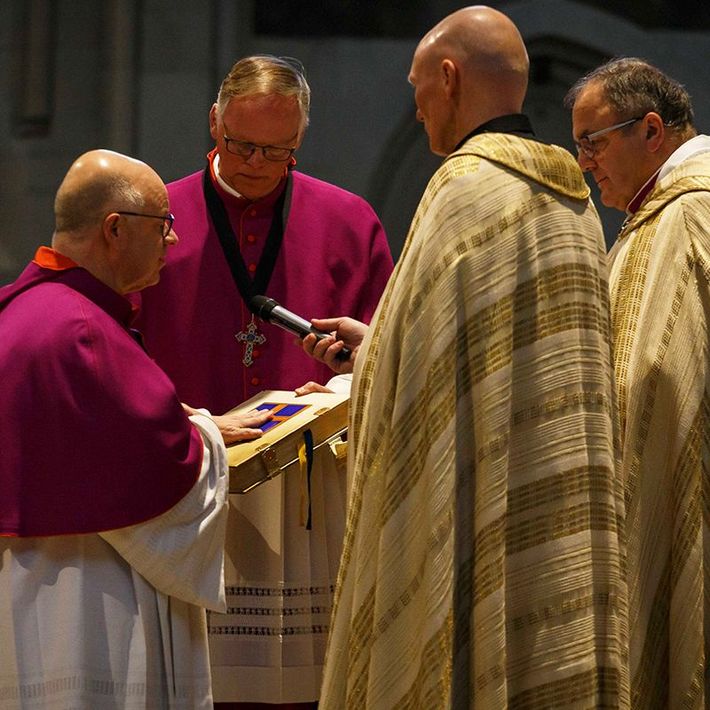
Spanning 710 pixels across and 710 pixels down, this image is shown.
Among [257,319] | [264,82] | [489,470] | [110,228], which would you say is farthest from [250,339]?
[489,470]

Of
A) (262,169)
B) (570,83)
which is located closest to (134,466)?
(262,169)

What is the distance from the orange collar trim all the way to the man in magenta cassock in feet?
3.30

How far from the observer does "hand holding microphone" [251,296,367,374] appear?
4008 mm

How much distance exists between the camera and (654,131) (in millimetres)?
4516

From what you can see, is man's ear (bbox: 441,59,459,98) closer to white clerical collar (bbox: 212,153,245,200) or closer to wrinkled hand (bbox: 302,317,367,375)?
wrinkled hand (bbox: 302,317,367,375)

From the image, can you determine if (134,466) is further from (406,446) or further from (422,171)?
(422,171)

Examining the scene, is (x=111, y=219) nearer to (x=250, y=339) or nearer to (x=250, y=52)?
(x=250, y=339)

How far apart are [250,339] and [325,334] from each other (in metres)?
0.70

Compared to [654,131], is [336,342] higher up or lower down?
lower down

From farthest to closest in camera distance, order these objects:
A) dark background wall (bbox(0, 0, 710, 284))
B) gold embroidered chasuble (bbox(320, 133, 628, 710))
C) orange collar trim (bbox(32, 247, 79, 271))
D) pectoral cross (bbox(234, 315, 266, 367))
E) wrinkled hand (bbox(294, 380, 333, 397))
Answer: dark background wall (bbox(0, 0, 710, 284)), pectoral cross (bbox(234, 315, 266, 367)), wrinkled hand (bbox(294, 380, 333, 397)), orange collar trim (bbox(32, 247, 79, 271)), gold embroidered chasuble (bbox(320, 133, 628, 710))

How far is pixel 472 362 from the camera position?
3.37m

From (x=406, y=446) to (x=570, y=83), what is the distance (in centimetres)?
592

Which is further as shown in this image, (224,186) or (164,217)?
(224,186)

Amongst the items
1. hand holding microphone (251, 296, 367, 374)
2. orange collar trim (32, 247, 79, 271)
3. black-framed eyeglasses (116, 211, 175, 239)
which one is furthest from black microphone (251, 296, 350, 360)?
orange collar trim (32, 247, 79, 271)
